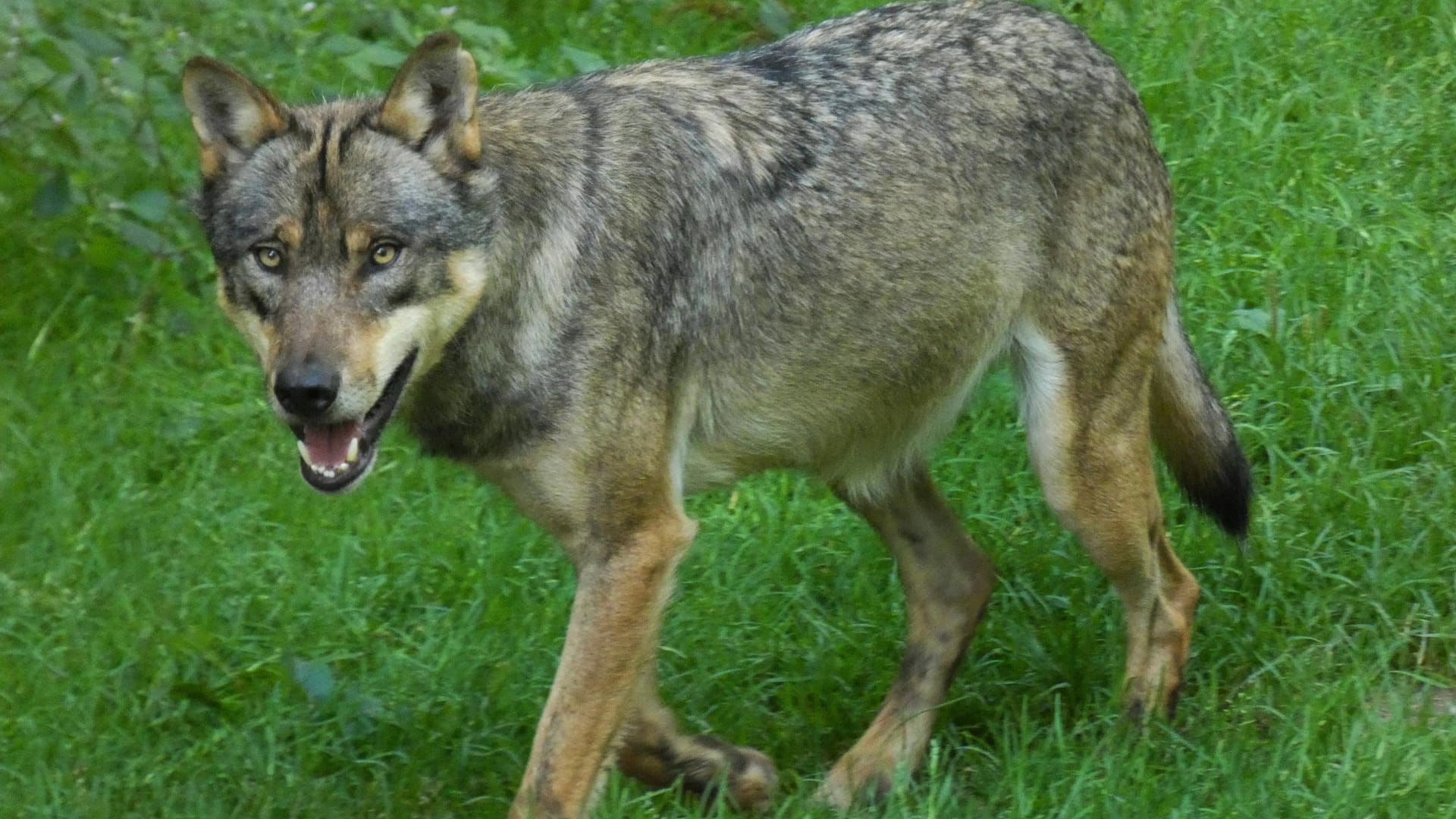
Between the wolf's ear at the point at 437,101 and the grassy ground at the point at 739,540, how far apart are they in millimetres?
1197

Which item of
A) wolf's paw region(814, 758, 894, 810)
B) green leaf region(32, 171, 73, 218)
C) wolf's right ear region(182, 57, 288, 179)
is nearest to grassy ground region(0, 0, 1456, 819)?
green leaf region(32, 171, 73, 218)

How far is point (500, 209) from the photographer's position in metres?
4.19

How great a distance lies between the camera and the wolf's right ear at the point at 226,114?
4109 millimetres

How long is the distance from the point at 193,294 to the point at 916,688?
3430mm

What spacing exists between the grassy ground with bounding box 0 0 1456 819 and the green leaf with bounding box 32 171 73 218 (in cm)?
1

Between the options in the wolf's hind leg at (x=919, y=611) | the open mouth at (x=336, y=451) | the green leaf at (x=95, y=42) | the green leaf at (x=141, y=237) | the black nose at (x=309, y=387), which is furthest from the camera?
the green leaf at (x=141, y=237)

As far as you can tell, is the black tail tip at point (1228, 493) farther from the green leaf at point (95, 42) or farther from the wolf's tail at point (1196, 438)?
the green leaf at point (95, 42)

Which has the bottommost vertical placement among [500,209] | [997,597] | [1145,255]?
[997,597]

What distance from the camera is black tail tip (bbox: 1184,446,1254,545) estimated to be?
5.10 meters

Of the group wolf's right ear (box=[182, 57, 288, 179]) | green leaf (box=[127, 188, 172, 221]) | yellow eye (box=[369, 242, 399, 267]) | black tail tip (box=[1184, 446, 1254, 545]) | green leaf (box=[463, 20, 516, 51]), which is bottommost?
black tail tip (box=[1184, 446, 1254, 545])

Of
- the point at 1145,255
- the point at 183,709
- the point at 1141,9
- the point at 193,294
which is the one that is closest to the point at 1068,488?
the point at 1145,255

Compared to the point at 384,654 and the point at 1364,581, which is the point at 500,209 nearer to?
the point at 384,654

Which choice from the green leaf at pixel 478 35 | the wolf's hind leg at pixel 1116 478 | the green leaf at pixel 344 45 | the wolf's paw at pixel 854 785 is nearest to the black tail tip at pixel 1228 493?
the wolf's hind leg at pixel 1116 478

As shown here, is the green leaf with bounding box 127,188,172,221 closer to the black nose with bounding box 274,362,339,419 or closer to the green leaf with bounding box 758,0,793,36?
the green leaf with bounding box 758,0,793,36
